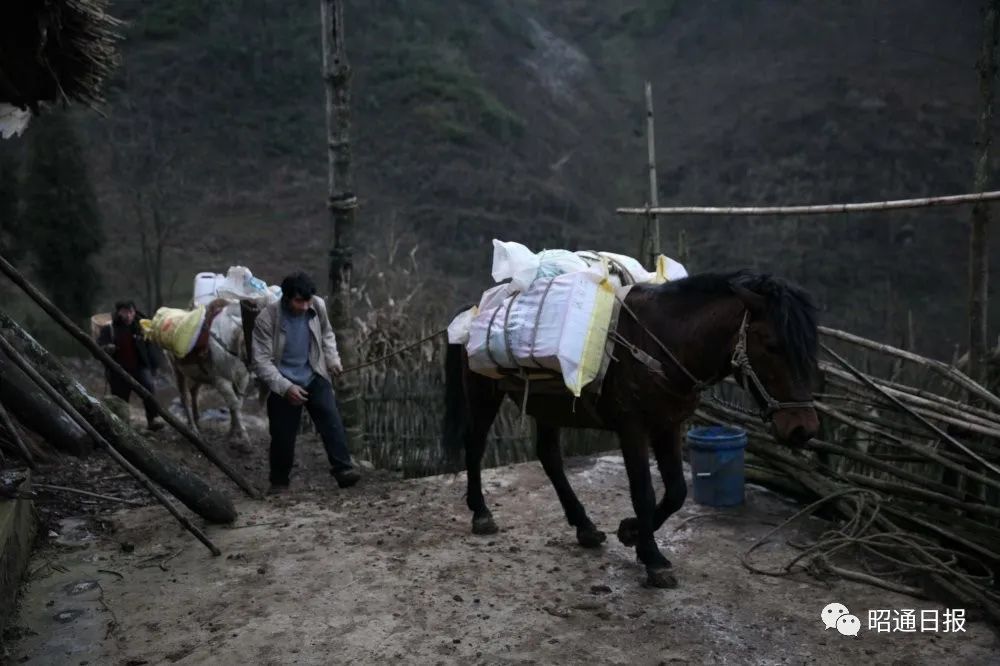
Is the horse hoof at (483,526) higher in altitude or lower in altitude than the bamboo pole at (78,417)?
lower

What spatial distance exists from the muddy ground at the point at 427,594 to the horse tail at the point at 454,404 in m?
0.43

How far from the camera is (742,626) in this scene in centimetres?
363

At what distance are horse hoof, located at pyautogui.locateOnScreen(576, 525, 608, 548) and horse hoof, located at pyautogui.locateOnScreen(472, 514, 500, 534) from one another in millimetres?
555

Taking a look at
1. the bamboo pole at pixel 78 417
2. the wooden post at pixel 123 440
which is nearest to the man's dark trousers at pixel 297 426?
the wooden post at pixel 123 440

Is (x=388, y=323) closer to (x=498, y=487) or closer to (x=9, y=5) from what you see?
(x=498, y=487)

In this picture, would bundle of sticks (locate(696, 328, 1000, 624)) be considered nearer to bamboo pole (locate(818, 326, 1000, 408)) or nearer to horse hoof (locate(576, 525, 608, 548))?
bamboo pole (locate(818, 326, 1000, 408))

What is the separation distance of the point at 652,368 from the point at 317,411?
9.58 feet

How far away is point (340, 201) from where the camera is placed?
7043mm

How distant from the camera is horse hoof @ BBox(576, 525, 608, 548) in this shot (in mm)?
4566

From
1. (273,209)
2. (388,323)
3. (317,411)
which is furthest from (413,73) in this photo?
(317,411)

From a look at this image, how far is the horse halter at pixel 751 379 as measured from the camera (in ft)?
11.5

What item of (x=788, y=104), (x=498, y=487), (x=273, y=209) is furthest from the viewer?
(x=788, y=104)

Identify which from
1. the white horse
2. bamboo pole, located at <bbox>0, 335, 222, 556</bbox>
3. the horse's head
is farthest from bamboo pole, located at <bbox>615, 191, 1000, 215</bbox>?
the white horse

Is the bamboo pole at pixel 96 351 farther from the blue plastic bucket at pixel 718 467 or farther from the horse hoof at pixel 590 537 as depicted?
the blue plastic bucket at pixel 718 467
